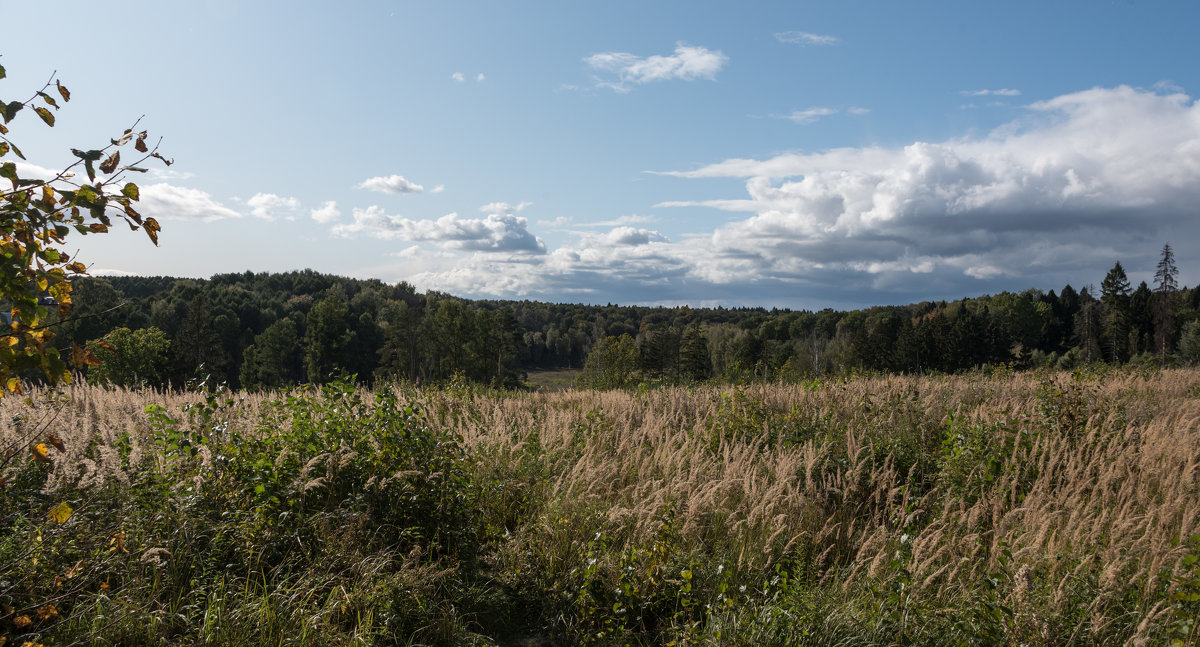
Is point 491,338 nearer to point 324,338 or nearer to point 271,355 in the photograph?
point 324,338

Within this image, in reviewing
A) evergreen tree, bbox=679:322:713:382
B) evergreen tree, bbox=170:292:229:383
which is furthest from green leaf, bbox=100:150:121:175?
evergreen tree, bbox=679:322:713:382

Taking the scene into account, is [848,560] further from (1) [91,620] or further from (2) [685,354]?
(2) [685,354]

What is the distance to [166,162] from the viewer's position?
10.1 feet

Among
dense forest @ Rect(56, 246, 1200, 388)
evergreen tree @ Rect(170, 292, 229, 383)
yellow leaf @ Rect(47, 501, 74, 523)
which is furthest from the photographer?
evergreen tree @ Rect(170, 292, 229, 383)

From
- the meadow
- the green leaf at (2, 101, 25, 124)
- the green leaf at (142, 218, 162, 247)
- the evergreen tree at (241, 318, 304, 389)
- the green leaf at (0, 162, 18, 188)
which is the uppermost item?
the green leaf at (2, 101, 25, 124)

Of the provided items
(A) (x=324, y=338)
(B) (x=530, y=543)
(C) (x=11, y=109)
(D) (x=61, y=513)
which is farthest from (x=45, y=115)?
(A) (x=324, y=338)

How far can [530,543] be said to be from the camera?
552cm

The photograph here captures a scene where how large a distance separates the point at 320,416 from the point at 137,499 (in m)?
2.06

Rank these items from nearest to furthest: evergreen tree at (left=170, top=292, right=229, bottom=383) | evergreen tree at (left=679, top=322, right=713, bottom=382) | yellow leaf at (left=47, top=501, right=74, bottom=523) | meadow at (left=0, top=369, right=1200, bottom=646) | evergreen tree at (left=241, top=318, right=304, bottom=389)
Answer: yellow leaf at (left=47, top=501, right=74, bottom=523) → meadow at (left=0, top=369, right=1200, bottom=646) → evergreen tree at (left=170, top=292, right=229, bottom=383) → evergreen tree at (left=241, top=318, right=304, bottom=389) → evergreen tree at (left=679, top=322, right=713, bottom=382)

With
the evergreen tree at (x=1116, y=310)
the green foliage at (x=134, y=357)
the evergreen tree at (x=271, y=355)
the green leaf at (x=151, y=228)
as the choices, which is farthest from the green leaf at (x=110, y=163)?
the evergreen tree at (x=1116, y=310)

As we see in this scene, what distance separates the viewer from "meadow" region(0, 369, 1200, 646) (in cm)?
404

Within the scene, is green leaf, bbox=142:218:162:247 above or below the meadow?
above

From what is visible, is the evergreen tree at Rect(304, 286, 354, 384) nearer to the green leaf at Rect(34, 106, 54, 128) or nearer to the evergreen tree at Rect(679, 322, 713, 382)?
the evergreen tree at Rect(679, 322, 713, 382)

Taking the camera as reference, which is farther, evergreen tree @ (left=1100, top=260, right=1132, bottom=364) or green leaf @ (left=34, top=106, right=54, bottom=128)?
evergreen tree @ (left=1100, top=260, right=1132, bottom=364)
